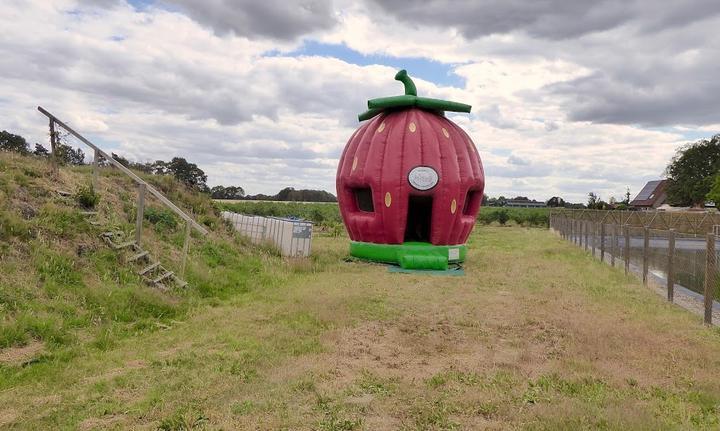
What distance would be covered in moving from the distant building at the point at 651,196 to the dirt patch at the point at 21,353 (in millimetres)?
92018

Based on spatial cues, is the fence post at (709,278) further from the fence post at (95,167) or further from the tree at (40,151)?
the tree at (40,151)

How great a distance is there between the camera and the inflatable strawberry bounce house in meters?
15.1

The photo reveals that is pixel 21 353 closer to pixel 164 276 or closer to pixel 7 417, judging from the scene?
pixel 7 417

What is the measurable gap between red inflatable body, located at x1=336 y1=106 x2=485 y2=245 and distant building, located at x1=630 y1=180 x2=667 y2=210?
263 ft

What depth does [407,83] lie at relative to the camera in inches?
671

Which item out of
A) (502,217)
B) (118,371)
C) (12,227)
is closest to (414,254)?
(12,227)

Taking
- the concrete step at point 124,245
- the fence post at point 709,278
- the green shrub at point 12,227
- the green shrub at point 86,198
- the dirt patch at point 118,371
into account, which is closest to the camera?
the dirt patch at point 118,371

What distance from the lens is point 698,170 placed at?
2781 inches

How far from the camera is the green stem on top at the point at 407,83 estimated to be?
666 inches

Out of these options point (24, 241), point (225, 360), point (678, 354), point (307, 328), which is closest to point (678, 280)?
point (678, 354)

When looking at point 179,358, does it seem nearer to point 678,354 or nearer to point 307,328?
point 307,328

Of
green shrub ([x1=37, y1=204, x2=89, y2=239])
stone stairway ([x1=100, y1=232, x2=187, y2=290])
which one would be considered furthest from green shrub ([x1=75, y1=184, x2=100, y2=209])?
stone stairway ([x1=100, y1=232, x2=187, y2=290])

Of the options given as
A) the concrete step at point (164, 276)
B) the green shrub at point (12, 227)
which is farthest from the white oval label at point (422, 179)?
the green shrub at point (12, 227)

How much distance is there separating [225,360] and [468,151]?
38.8ft
